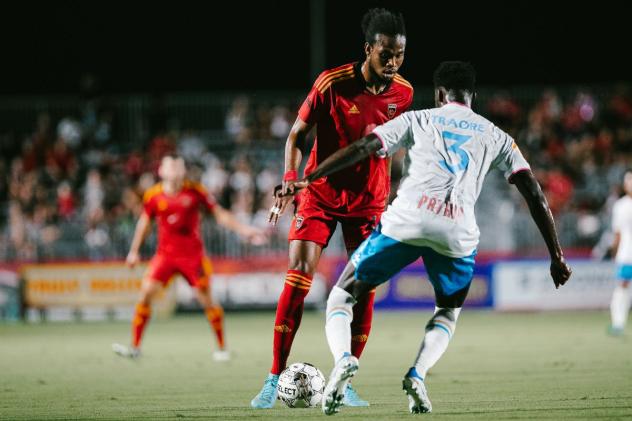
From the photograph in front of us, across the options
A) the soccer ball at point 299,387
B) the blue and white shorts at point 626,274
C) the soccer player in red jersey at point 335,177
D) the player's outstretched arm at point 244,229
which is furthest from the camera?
the blue and white shorts at point 626,274

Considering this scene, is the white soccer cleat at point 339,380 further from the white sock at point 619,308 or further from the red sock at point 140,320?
the white sock at point 619,308

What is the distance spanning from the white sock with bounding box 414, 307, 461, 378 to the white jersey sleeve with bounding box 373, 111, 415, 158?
127 cm

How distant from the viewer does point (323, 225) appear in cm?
847

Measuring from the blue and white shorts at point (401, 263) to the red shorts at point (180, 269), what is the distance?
6.13 meters

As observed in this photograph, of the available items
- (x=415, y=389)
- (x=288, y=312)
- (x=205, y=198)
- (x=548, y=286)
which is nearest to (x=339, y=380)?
(x=415, y=389)

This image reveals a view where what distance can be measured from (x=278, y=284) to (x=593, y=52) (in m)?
16.5

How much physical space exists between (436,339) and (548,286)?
15230 mm

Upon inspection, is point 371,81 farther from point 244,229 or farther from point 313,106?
point 244,229

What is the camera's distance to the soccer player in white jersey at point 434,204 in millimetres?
7219

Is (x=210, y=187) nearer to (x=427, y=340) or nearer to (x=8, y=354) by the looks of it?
(x=8, y=354)

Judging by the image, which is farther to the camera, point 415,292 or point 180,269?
point 415,292

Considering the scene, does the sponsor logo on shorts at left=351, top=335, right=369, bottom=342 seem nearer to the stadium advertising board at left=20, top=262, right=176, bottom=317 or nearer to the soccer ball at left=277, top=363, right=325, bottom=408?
the soccer ball at left=277, top=363, right=325, bottom=408

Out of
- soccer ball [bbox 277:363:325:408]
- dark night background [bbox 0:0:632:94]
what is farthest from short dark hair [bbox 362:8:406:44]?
dark night background [bbox 0:0:632:94]

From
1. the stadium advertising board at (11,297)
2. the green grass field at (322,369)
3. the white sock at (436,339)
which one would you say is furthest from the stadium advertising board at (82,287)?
the white sock at (436,339)
